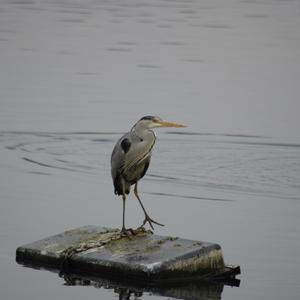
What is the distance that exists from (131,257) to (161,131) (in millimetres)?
6719

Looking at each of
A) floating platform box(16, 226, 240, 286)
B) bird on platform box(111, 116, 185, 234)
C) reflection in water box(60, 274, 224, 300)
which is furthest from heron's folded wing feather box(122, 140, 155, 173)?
reflection in water box(60, 274, 224, 300)

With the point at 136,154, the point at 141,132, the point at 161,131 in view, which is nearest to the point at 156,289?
the point at 136,154

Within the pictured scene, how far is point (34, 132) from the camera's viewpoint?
51.3ft

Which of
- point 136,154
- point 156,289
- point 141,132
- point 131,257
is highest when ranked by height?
point 141,132

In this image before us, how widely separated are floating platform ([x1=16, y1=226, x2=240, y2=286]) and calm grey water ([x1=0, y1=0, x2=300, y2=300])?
0.21 m

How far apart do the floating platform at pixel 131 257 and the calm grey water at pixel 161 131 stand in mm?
206

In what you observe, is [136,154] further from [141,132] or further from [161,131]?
[161,131]

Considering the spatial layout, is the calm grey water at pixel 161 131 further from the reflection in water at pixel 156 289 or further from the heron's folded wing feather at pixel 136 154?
the heron's folded wing feather at pixel 136 154

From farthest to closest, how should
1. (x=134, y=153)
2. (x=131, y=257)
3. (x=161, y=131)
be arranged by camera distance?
1. (x=161, y=131)
2. (x=134, y=153)
3. (x=131, y=257)

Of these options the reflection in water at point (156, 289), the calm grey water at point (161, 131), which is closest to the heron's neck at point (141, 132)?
the calm grey water at point (161, 131)

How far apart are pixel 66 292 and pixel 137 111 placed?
25.4 ft

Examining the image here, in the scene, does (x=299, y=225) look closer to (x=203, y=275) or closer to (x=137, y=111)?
(x=203, y=275)

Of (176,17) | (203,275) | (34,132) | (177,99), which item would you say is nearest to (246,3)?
(176,17)

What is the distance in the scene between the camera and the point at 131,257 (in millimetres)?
9750
